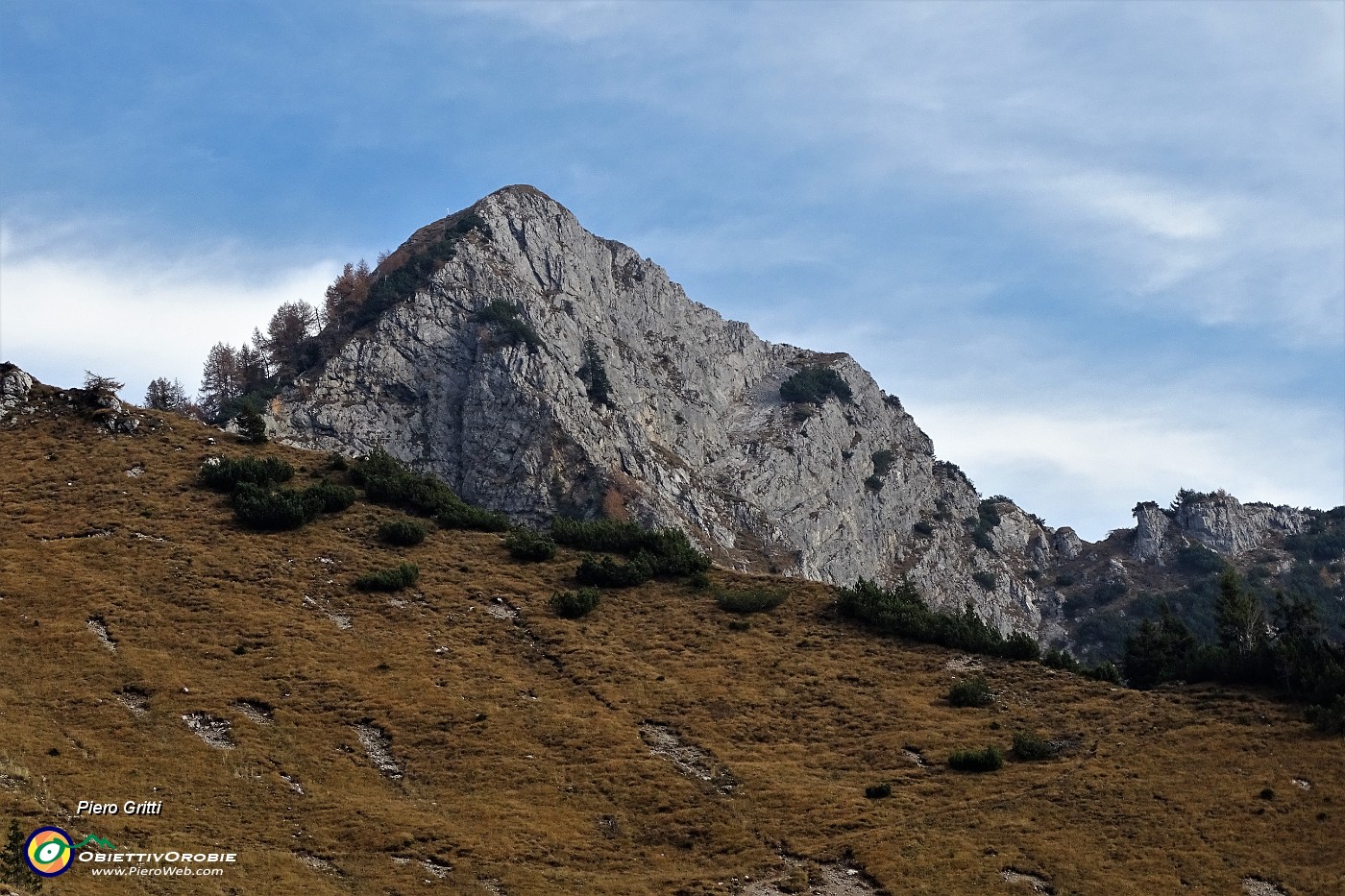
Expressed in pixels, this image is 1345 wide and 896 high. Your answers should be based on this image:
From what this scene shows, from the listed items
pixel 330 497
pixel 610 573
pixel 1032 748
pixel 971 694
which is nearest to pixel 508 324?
pixel 330 497

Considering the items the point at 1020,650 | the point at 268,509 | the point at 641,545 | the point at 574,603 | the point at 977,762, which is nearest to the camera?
the point at 977,762

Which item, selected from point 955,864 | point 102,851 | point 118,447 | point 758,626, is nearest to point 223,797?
point 102,851

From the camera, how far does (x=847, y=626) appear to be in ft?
262

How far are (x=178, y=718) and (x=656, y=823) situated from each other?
24.0 m

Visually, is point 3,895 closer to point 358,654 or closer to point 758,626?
point 358,654

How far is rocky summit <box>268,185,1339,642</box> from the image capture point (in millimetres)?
145750

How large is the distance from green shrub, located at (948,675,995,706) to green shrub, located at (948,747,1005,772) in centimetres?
869

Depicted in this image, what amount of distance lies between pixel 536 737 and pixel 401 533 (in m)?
30.2

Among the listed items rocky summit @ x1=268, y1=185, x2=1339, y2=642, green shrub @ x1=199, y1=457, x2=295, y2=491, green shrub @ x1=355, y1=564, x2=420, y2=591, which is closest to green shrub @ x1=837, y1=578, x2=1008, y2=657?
green shrub @ x1=355, y1=564, x2=420, y2=591

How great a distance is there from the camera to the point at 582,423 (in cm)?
15450

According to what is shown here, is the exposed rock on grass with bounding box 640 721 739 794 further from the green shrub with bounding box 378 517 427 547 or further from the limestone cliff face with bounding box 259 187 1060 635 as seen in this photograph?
the limestone cliff face with bounding box 259 187 1060 635

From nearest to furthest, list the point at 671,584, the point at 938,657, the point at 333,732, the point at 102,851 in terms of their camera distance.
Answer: the point at 102,851 → the point at 333,732 → the point at 938,657 → the point at 671,584

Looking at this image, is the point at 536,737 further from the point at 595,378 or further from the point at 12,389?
the point at 595,378

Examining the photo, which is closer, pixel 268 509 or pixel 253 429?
pixel 268 509
